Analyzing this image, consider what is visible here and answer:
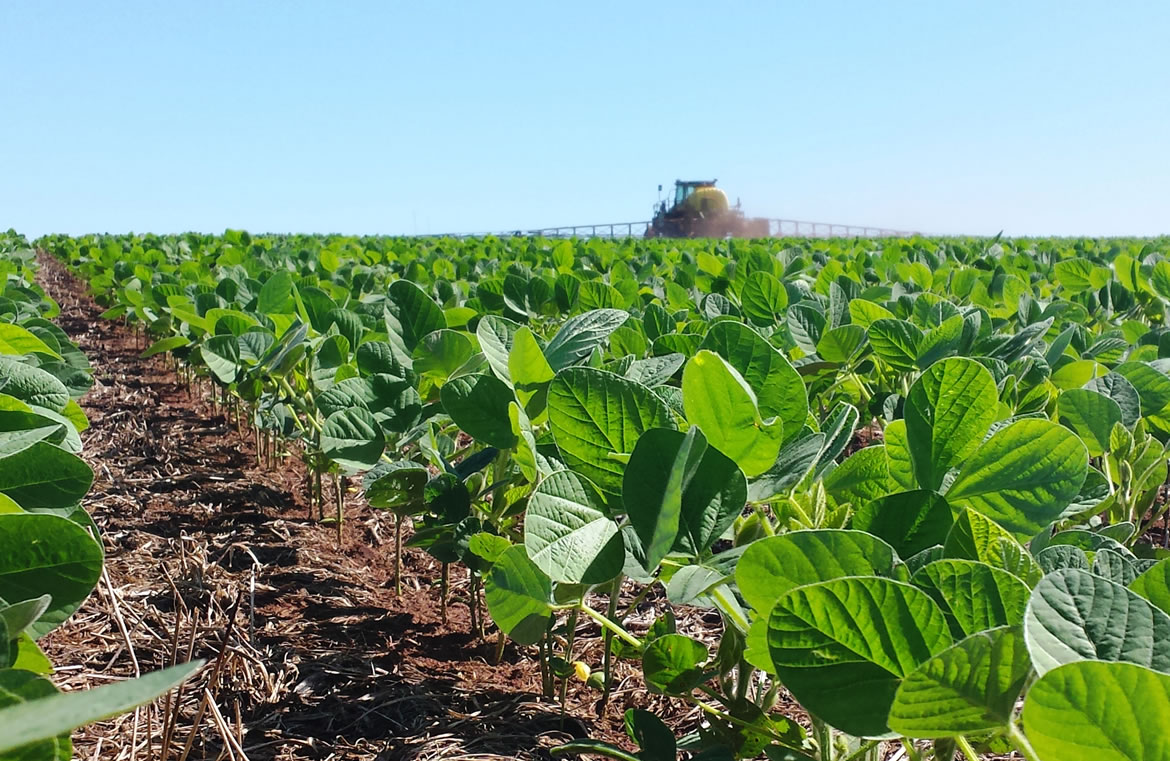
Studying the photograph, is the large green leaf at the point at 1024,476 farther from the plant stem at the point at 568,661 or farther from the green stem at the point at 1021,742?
the plant stem at the point at 568,661

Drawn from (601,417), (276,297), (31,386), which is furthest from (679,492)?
(276,297)

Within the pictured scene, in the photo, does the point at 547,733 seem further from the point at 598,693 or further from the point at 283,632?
the point at 283,632

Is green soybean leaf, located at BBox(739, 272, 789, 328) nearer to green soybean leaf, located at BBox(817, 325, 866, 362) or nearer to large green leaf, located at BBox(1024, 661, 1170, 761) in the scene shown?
green soybean leaf, located at BBox(817, 325, 866, 362)

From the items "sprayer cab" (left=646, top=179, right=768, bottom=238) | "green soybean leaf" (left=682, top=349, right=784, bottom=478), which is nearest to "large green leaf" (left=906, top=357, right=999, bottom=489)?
"green soybean leaf" (left=682, top=349, right=784, bottom=478)

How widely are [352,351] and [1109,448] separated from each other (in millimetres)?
1625

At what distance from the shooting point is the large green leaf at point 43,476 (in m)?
0.90

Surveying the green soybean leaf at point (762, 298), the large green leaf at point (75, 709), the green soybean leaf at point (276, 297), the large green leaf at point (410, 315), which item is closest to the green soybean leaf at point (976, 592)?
the large green leaf at point (75, 709)

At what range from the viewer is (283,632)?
6.70 ft

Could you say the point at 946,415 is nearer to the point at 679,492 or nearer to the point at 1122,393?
the point at 679,492

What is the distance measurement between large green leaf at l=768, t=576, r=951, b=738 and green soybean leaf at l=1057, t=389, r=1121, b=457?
843mm

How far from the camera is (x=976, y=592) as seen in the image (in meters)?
0.58

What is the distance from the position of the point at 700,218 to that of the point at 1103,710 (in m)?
34.9

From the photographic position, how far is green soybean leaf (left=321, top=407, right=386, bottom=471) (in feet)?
5.04

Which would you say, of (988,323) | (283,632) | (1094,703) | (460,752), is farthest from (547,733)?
(1094,703)
